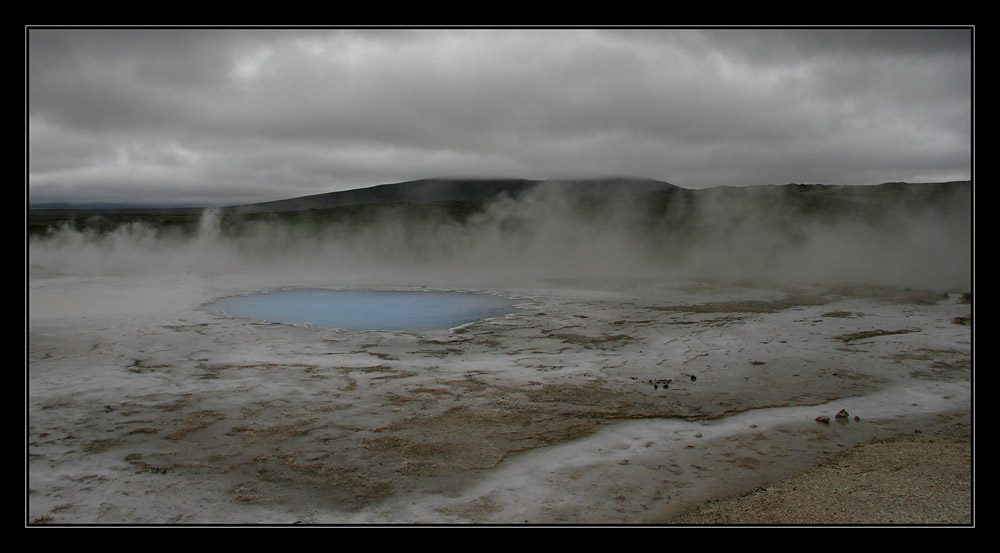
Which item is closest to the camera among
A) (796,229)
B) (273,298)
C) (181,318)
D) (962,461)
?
(962,461)

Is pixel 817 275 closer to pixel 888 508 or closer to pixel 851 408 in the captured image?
pixel 851 408

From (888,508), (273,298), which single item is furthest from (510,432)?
(273,298)

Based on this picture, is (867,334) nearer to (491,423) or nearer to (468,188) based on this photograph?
(491,423)

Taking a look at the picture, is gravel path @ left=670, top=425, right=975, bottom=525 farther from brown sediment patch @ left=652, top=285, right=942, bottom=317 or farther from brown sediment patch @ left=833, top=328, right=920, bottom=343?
brown sediment patch @ left=652, top=285, right=942, bottom=317

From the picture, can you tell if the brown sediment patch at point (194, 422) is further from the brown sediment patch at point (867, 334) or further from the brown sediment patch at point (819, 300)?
the brown sediment patch at point (819, 300)

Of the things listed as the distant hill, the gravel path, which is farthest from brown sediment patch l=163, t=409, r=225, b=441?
the distant hill

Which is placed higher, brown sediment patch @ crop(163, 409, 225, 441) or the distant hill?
the distant hill

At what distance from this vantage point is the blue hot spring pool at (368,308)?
982 cm

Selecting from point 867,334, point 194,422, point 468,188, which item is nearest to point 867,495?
point 194,422

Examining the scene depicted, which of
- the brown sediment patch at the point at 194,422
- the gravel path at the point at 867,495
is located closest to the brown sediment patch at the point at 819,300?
the gravel path at the point at 867,495

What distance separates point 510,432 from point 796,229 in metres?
31.6

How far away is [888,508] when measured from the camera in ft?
10.9

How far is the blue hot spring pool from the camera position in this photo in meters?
9.82

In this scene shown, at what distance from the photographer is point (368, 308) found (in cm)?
Result: 1176
